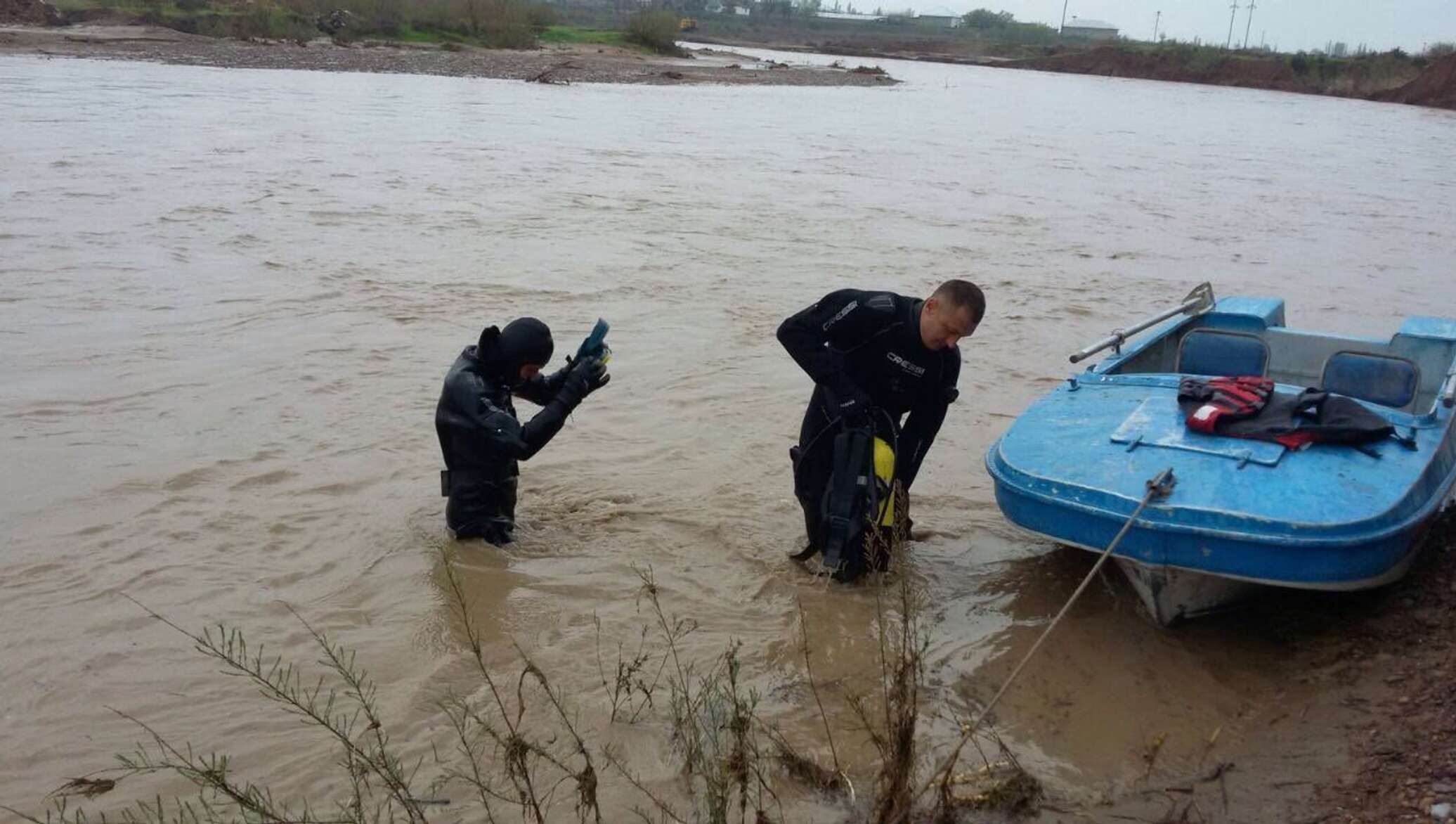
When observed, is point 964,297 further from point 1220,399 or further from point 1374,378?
point 1374,378

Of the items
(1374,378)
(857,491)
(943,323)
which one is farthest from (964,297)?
(1374,378)

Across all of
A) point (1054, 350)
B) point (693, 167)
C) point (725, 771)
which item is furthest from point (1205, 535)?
point (693, 167)

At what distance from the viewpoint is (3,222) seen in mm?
12188

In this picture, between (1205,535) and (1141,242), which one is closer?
(1205,535)

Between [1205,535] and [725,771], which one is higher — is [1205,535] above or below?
above

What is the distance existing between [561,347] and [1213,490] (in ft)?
19.2

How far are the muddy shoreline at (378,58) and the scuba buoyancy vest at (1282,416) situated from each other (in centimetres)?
3291

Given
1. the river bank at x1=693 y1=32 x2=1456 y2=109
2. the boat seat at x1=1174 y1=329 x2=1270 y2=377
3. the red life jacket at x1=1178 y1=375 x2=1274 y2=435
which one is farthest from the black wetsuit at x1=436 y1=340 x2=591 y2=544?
the river bank at x1=693 y1=32 x2=1456 y2=109

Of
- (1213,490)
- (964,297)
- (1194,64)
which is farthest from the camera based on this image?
(1194,64)

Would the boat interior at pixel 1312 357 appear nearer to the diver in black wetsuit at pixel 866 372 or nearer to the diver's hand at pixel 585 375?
the diver in black wetsuit at pixel 866 372

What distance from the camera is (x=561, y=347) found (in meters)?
9.50

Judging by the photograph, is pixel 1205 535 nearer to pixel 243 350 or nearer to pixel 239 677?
pixel 239 677

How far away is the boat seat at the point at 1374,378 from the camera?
6.42 meters

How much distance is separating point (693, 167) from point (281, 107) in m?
9.37
